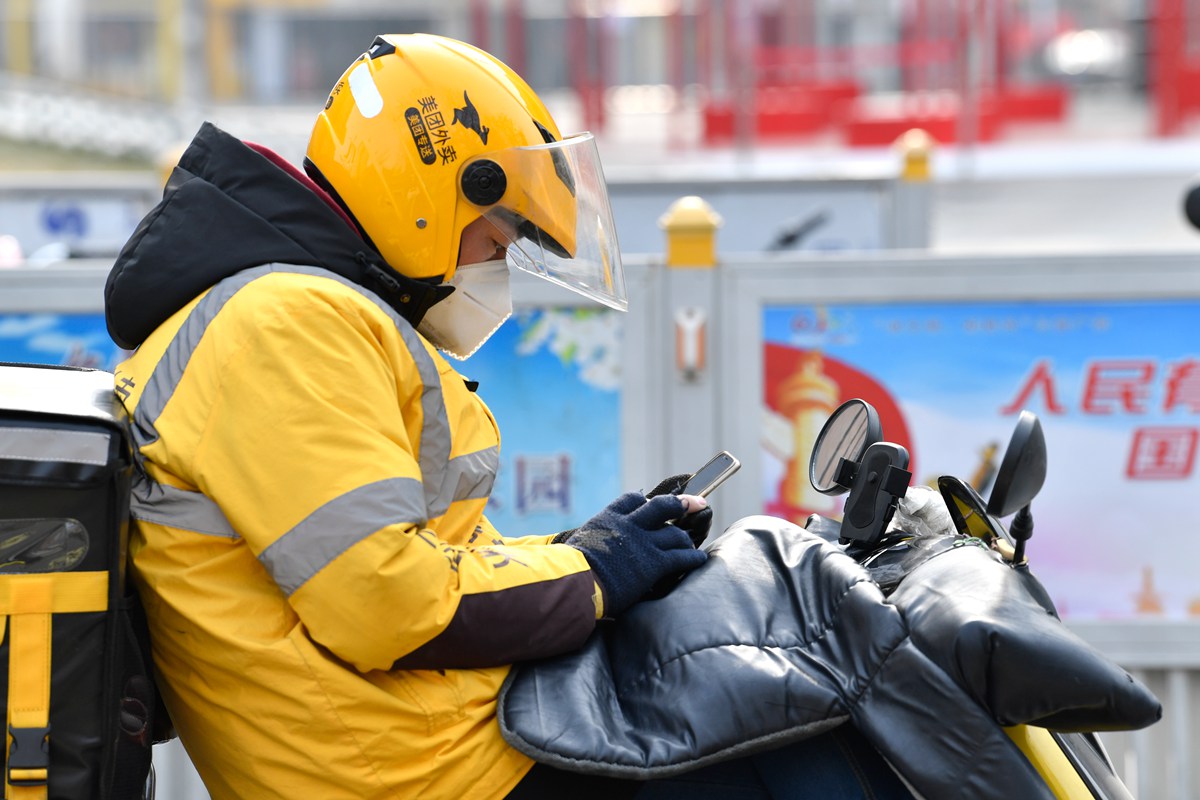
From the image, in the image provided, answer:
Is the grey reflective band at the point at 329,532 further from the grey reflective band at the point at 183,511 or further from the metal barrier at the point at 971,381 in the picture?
the metal barrier at the point at 971,381

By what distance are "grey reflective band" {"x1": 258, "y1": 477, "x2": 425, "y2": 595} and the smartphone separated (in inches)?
24.6

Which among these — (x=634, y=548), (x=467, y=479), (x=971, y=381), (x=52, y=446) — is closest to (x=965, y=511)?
(x=634, y=548)

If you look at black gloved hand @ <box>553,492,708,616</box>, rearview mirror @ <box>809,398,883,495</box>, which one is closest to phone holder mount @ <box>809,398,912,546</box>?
rearview mirror @ <box>809,398,883,495</box>

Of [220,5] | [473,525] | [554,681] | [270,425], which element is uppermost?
[220,5]

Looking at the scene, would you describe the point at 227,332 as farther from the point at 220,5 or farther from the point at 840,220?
the point at 220,5

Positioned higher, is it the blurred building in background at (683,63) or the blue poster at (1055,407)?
the blurred building in background at (683,63)

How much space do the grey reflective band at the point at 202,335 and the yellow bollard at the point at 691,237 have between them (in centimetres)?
239

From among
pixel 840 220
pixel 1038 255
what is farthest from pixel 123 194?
pixel 1038 255

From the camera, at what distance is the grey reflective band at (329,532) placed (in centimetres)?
180

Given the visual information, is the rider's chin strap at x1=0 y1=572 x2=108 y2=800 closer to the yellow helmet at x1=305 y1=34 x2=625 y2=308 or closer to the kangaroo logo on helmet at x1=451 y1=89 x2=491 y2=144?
the yellow helmet at x1=305 y1=34 x2=625 y2=308

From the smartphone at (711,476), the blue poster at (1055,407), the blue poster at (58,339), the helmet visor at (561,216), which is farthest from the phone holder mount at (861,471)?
the blue poster at (58,339)

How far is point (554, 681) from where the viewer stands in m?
1.98

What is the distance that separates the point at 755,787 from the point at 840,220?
5471 millimetres

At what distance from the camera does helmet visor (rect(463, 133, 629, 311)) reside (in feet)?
7.29
